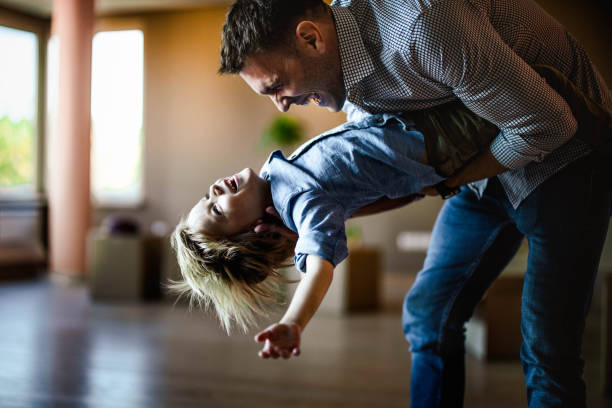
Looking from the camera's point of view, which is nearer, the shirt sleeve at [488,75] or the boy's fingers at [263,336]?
the boy's fingers at [263,336]

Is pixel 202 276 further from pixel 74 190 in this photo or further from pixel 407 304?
pixel 74 190

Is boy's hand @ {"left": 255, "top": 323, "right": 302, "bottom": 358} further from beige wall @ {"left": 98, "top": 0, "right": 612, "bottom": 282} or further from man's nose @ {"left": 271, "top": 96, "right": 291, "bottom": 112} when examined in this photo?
beige wall @ {"left": 98, "top": 0, "right": 612, "bottom": 282}

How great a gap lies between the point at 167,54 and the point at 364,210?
18.9ft

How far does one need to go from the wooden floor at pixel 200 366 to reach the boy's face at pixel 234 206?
106 centimetres

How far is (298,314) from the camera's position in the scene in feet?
3.17

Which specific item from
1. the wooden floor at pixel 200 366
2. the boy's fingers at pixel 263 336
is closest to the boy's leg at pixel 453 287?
the boy's fingers at pixel 263 336

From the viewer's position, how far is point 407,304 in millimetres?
1435

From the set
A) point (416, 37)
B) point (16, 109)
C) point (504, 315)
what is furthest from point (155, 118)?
point (416, 37)

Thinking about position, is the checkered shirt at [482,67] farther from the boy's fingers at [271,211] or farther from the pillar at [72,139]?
the pillar at [72,139]

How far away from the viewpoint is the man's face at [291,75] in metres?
1.11

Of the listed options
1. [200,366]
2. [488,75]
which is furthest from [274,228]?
[200,366]

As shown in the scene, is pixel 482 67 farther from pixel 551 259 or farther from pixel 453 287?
pixel 453 287

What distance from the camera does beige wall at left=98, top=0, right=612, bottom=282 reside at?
6379 mm

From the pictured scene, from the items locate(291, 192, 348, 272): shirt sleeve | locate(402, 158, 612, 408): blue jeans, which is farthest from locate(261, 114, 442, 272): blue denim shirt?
locate(402, 158, 612, 408): blue jeans
